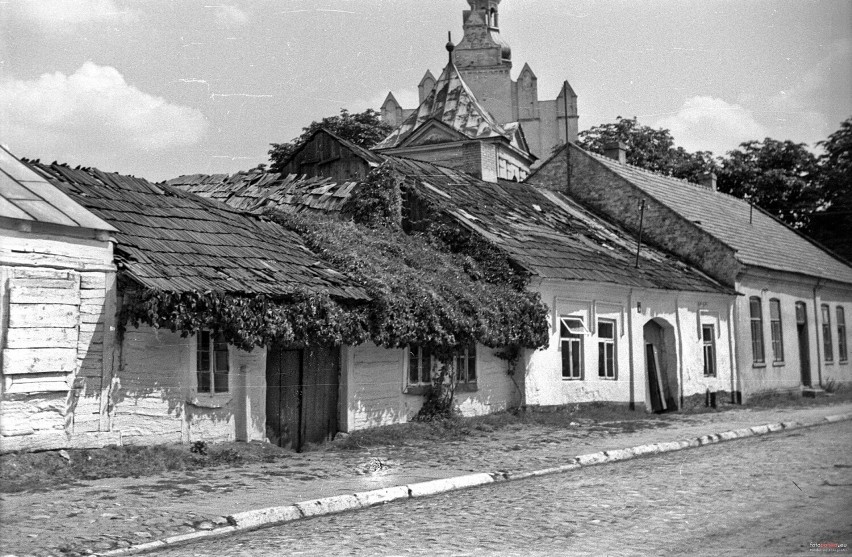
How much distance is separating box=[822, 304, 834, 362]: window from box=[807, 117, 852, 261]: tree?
8.36 ft

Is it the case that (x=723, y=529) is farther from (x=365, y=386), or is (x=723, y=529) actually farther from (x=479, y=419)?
(x=479, y=419)

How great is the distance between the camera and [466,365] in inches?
695

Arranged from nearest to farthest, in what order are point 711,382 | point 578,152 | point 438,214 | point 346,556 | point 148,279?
point 346,556, point 148,279, point 438,214, point 711,382, point 578,152

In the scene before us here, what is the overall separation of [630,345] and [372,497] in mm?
12837

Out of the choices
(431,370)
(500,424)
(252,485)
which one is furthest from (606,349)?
(252,485)

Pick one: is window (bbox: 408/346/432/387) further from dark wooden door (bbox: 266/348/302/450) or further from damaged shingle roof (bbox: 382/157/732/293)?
damaged shingle roof (bbox: 382/157/732/293)

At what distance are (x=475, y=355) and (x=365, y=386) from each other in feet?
10.9

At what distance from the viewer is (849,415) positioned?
20266 mm

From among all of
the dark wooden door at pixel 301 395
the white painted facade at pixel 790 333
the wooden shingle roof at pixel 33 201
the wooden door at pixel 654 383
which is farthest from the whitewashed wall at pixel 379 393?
the white painted facade at pixel 790 333

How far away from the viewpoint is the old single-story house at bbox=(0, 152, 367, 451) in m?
10.8

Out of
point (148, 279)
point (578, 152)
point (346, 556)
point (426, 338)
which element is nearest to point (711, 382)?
point (578, 152)

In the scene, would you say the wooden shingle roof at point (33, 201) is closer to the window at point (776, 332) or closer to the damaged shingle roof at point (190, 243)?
the damaged shingle roof at point (190, 243)

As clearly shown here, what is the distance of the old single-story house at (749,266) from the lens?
25.4m

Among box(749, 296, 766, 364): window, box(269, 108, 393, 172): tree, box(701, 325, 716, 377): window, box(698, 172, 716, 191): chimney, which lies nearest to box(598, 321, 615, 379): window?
box(701, 325, 716, 377): window
